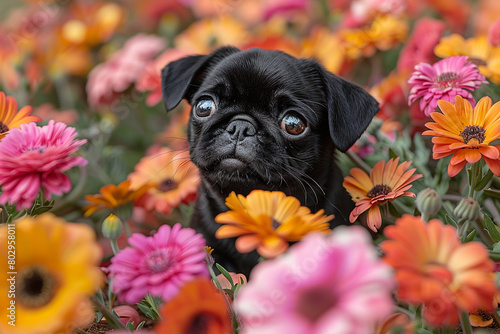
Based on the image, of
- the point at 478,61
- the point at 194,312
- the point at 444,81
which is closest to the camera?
the point at 194,312

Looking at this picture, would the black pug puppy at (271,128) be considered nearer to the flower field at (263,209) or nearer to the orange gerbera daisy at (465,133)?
the flower field at (263,209)

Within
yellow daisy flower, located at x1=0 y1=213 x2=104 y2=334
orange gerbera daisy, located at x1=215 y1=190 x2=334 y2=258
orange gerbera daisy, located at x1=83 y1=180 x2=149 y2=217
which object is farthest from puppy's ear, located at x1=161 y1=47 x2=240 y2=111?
yellow daisy flower, located at x1=0 y1=213 x2=104 y2=334

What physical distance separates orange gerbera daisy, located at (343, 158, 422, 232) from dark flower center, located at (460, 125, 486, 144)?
0.37 feet

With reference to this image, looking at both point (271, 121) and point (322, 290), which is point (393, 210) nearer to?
point (271, 121)

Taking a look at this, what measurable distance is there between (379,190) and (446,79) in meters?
0.31

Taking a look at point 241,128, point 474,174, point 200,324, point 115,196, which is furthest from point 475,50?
point 200,324

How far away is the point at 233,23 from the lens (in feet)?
7.27

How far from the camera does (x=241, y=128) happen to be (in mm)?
1143

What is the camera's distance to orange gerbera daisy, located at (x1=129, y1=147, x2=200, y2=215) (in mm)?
1343

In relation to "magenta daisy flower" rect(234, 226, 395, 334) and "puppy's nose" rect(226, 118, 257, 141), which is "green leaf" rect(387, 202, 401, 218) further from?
"magenta daisy flower" rect(234, 226, 395, 334)

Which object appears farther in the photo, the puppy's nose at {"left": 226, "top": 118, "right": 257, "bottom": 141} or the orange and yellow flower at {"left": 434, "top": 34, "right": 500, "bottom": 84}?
the orange and yellow flower at {"left": 434, "top": 34, "right": 500, "bottom": 84}

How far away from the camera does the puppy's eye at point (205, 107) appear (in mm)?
1246

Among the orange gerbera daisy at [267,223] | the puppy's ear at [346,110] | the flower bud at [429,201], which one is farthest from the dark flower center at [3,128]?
Result: the flower bud at [429,201]

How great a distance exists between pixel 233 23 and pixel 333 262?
6.11ft
